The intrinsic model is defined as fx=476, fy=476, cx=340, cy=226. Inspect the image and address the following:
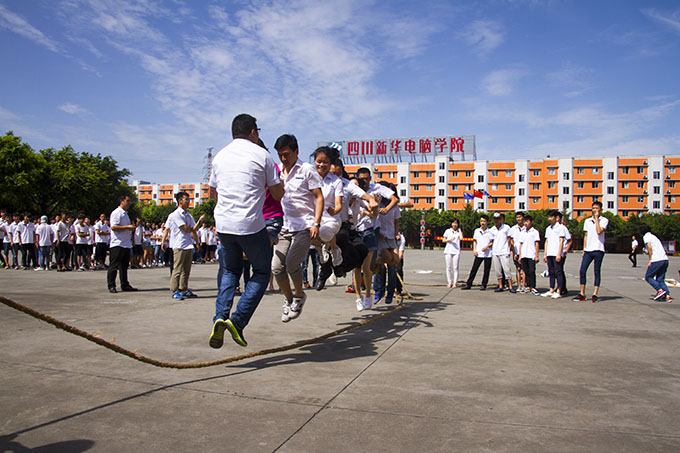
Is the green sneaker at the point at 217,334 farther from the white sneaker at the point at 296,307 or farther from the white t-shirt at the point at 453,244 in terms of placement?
the white t-shirt at the point at 453,244

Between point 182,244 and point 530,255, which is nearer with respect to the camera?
point 182,244

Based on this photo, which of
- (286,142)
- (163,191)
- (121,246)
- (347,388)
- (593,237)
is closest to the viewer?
(347,388)

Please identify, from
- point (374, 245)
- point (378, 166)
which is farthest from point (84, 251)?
point (378, 166)

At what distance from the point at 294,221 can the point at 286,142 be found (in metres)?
0.89

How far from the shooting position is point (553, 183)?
94.6 meters

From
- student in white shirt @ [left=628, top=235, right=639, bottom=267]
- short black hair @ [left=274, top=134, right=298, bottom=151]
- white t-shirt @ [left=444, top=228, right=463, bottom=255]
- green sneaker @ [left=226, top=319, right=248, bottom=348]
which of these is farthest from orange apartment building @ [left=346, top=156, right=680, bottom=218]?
green sneaker @ [left=226, top=319, right=248, bottom=348]

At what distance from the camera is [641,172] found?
301 ft

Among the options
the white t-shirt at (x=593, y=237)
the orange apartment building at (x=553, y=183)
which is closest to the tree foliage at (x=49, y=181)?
the white t-shirt at (x=593, y=237)

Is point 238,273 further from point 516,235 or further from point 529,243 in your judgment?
point 516,235

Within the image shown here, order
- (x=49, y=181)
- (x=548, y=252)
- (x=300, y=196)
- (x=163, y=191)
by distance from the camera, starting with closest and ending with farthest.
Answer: (x=300, y=196) → (x=548, y=252) → (x=49, y=181) → (x=163, y=191)

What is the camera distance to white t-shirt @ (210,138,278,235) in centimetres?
422

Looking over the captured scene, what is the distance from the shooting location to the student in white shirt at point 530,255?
11.2 meters

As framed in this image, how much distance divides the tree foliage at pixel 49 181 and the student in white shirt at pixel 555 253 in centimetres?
3763

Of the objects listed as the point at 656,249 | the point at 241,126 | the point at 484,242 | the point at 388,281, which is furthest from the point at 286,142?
the point at 656,249
